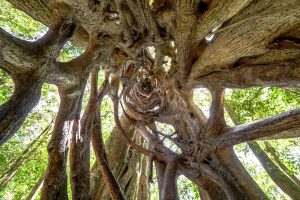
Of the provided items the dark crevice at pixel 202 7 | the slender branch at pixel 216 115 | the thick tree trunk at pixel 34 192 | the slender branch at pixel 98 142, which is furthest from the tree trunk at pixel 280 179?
the thick tree trunk at pixel 34 192

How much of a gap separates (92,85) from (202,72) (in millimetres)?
1540

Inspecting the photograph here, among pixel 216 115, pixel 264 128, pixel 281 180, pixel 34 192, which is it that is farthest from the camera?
pixel 34 192

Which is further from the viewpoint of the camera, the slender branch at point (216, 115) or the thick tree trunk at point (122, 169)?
the thick tree trunk at point (122, 169)

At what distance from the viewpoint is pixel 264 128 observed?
8.69 feet

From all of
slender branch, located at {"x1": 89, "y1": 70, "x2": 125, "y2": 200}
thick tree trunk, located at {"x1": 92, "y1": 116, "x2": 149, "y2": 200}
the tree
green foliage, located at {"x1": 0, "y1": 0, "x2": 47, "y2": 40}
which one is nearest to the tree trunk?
the tree

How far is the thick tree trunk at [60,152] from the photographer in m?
2.23

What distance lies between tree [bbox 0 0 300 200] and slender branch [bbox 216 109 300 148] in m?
0.01

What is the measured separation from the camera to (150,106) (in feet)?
17.4

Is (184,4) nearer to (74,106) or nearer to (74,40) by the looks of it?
(74,106)

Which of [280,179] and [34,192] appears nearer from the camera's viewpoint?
[280,179]

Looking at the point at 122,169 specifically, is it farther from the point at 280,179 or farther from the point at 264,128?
the point at 264,128

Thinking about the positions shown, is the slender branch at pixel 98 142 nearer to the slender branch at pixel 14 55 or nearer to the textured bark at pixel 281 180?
the slender branch at pixel 14 55

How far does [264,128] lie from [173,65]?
1.99m

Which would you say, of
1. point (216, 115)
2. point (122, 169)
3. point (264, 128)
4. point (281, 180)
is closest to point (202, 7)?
point (264, 128)
